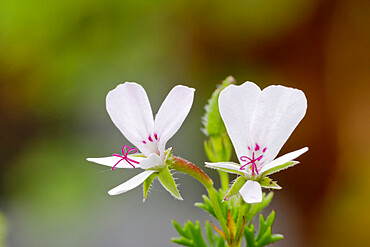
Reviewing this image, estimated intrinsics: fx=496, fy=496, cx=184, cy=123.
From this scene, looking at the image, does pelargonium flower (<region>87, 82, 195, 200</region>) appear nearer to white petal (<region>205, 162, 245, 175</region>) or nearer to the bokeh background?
white petal (<region>205, 162, 245, 175</region>)

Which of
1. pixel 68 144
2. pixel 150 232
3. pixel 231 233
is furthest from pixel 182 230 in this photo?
pixel 68 144

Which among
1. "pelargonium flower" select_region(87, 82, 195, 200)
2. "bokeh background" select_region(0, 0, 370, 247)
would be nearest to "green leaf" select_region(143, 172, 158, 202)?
"pelargonium flower" select_region(87, 82, 195, 200)

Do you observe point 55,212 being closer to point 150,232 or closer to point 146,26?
point 150,232

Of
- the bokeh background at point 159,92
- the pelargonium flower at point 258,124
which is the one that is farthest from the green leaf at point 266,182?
the bokeh background at point 159,92

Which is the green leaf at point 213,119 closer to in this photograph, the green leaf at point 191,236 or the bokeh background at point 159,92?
the green leaf at point 191,236

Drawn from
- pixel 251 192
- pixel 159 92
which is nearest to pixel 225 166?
pixel 251 192

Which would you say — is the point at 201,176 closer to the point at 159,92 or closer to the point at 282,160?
the point at 282,160

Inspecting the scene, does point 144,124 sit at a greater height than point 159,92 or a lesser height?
lesser
